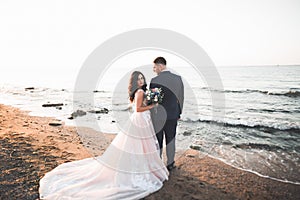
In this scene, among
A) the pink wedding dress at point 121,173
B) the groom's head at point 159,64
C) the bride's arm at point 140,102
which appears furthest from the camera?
the groom's head at point 159,64

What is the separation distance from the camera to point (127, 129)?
4.06m

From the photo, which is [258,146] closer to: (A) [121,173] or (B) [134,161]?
(B) [134,161]

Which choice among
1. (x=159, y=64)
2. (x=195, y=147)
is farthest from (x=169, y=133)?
(x=195, y=147)

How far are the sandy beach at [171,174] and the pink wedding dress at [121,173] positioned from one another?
24cm

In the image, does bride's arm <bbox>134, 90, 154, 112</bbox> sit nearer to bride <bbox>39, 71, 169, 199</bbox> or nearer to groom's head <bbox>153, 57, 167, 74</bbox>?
bride <bbox>39, 71, 169, 199</bbox>

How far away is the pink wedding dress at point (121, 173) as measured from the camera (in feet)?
11.1

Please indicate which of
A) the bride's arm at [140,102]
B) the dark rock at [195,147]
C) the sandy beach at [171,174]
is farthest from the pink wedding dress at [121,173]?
the dark rock at [195,147]

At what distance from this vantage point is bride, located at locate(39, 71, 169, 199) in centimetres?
340

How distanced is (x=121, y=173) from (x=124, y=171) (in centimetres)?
7

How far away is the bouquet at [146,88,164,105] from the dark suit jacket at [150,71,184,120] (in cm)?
25

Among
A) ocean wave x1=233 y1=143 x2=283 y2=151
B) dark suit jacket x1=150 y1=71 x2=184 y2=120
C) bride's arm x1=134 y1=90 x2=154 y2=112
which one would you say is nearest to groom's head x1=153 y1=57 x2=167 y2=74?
dark suit jacket x1=150 y1=71 x2=184 y2=120

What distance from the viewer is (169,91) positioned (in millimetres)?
4402

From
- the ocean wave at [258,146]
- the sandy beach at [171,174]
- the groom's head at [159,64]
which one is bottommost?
the sandy beach at [171,174]

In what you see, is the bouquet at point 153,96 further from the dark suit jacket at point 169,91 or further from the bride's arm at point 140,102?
the dark suit jacket at point 169,91
